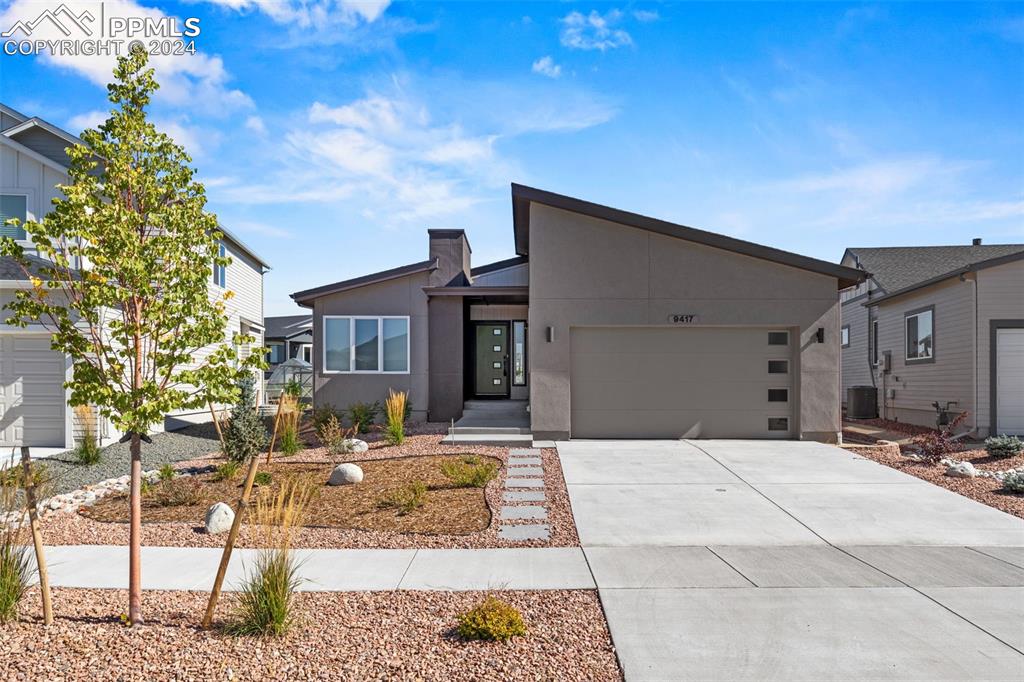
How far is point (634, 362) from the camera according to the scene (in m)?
12.6

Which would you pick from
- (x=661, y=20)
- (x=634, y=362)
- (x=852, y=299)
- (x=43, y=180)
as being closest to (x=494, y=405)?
(x=634, y=362)

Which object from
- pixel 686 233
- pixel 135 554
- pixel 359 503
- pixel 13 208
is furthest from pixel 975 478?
pixel 13 208

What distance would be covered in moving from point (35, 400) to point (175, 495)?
21.9 feet

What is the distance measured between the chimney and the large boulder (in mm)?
8372

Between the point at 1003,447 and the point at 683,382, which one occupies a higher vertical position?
the point at 683,382

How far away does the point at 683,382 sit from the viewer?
1258 cm

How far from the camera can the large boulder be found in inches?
340

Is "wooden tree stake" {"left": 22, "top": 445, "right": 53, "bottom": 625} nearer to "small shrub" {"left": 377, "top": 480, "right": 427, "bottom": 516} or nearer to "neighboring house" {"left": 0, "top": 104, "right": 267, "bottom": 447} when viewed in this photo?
"small shrub" {"left": 377, "top": 480, "right": 427, "bottom": 516}

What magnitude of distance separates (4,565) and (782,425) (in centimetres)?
1203

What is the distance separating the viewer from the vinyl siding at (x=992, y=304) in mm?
13508

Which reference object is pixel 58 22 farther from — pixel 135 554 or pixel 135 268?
pixel 135 554

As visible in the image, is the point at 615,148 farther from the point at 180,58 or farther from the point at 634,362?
the point at 180,58

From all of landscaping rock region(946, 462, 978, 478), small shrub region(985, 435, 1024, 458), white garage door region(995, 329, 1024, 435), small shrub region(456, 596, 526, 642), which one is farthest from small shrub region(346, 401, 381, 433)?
white garage door region(995, 329, 1024, 435)

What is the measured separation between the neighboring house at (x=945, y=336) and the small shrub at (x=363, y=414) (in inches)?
507
